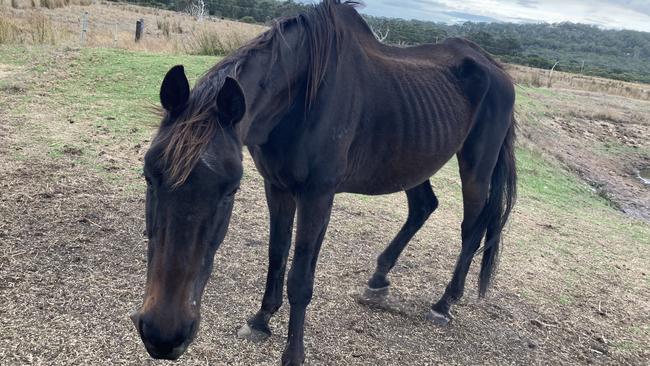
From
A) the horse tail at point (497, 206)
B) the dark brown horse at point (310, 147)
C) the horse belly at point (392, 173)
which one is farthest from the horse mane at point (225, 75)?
the horse tail at point (497, 206)

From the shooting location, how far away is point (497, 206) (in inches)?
162

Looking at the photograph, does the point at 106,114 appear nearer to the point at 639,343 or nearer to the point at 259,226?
the point at 259,226

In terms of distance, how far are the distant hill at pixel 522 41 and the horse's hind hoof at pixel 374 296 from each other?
221cm

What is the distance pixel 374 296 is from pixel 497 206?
1314mm

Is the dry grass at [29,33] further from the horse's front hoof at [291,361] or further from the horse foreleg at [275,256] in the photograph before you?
the horse's front hoof at [291,361]

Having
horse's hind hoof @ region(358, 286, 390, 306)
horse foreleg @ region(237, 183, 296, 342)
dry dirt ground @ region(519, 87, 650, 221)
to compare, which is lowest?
dry dirt ground @ region(519, 87, 650, 221)

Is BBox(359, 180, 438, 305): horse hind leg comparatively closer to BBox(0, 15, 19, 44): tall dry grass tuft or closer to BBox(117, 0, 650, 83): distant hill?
BBox(117, 0, 650, 83): distant hill

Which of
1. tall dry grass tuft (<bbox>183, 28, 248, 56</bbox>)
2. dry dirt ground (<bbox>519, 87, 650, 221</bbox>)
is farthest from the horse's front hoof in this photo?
tall dry grass tuft (<bbox>183, 28, 248, 56</bbox>)

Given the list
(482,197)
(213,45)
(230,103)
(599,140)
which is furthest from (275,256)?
(599,140)

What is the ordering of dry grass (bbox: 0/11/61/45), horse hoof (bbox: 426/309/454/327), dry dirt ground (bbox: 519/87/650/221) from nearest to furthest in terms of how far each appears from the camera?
horse hoof (bbox: 426/309/454/327), dry grass (bbox: 0/11/61/45), dry dirt ground (bbox: 519/87/650/221)

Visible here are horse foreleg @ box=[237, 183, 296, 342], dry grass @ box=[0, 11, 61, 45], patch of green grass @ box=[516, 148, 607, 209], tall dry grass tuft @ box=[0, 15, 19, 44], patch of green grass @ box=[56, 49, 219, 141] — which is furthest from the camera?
dry grass @ box=[0, 11, 61, 45]

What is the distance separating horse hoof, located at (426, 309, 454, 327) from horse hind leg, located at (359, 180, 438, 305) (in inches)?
14.9

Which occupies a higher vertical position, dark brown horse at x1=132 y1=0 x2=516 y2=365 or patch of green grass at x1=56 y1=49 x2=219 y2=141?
dark brown horse at x1=132 y1=0 x2=516 y2=365

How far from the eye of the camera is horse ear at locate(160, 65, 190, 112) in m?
1.88
